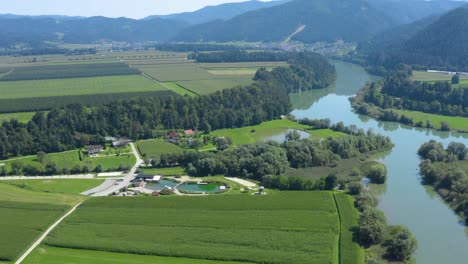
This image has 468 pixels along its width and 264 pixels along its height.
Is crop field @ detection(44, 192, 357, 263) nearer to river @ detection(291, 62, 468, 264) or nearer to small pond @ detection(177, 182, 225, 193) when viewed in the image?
small pond @ detection(177, 182, 225, 193)

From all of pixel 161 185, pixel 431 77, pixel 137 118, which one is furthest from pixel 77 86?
pixel 431 77

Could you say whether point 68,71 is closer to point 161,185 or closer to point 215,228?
point 161,185

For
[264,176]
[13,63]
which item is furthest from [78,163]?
[13,63]

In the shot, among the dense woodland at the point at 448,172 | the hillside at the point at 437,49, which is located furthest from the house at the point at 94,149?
the hillside at the point at 437,49

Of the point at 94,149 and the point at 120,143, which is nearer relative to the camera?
the point at 94,149

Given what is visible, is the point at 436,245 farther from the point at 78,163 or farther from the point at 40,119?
the point at 40,119

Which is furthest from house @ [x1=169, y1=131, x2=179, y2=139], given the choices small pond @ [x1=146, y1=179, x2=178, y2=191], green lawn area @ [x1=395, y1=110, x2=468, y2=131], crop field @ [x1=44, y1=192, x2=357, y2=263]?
green lawn area @ [x1=395, y1=110, x2=468, y2=131]
